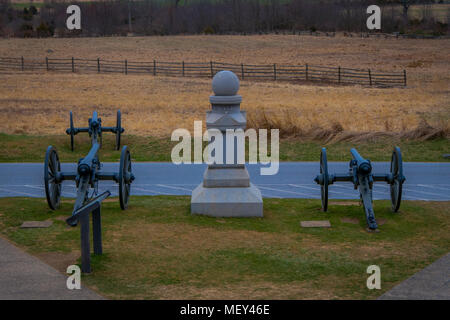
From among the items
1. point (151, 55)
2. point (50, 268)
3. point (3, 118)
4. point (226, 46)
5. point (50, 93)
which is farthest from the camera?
point (226, 46)

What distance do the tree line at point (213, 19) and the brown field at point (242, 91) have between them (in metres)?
13.7

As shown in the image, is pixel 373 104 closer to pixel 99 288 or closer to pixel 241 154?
pixel 241 154

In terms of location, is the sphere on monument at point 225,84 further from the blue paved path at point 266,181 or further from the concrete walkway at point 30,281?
the concrete walkway at point 30,281

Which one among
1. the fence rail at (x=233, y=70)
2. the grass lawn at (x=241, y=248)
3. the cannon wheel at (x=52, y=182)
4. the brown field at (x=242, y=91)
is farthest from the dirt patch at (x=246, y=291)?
the fence rail at (x=233, y=70)

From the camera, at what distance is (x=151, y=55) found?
6575 centimetres

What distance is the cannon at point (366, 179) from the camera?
10.6m

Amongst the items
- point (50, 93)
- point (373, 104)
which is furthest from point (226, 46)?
point (373, 104)

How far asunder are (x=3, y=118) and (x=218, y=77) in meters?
17.6

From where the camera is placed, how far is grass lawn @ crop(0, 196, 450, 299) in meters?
7.95

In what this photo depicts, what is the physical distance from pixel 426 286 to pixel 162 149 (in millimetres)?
11896

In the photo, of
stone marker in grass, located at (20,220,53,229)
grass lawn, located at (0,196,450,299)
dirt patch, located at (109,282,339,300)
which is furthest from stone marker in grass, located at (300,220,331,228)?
stone marker in grass, located at (20,220,53,229)

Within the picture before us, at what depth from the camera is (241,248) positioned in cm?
959

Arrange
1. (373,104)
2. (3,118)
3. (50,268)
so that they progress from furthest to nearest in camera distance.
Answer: (373,104), (3,118), (50,268)

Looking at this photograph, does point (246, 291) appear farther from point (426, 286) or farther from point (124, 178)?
point (124, 178)
